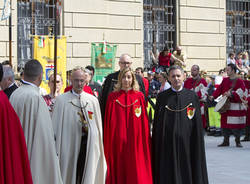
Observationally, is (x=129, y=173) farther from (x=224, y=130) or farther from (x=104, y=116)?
(x=224, y=130)

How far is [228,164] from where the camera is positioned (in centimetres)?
1070

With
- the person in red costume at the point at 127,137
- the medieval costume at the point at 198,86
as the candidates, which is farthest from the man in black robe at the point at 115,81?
the medieval costume at the point at 198,86

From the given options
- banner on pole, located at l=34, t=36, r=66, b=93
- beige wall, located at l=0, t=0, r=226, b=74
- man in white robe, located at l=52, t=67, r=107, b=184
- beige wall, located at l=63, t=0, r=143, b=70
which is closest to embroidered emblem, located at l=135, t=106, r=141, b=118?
man in white robe, located at l=52, t=67, r=107, b=184

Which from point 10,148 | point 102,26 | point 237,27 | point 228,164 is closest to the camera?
point 10,148

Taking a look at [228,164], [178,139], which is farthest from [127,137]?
[228,164]

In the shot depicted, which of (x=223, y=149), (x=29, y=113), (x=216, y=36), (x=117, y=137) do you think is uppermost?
(x=216, y=36)

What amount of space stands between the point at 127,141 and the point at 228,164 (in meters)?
3.69

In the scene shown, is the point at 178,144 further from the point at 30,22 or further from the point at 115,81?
the point at 30,22

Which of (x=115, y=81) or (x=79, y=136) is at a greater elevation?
(x=115, y=81)

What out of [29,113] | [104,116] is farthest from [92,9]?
[29,113]

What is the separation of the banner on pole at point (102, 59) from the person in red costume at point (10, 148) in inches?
508

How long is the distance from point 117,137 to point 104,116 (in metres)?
0.45

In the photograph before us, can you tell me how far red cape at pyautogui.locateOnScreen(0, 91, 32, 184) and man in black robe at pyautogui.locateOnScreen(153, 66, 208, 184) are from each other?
3.58m

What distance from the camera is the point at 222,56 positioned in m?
21.6
